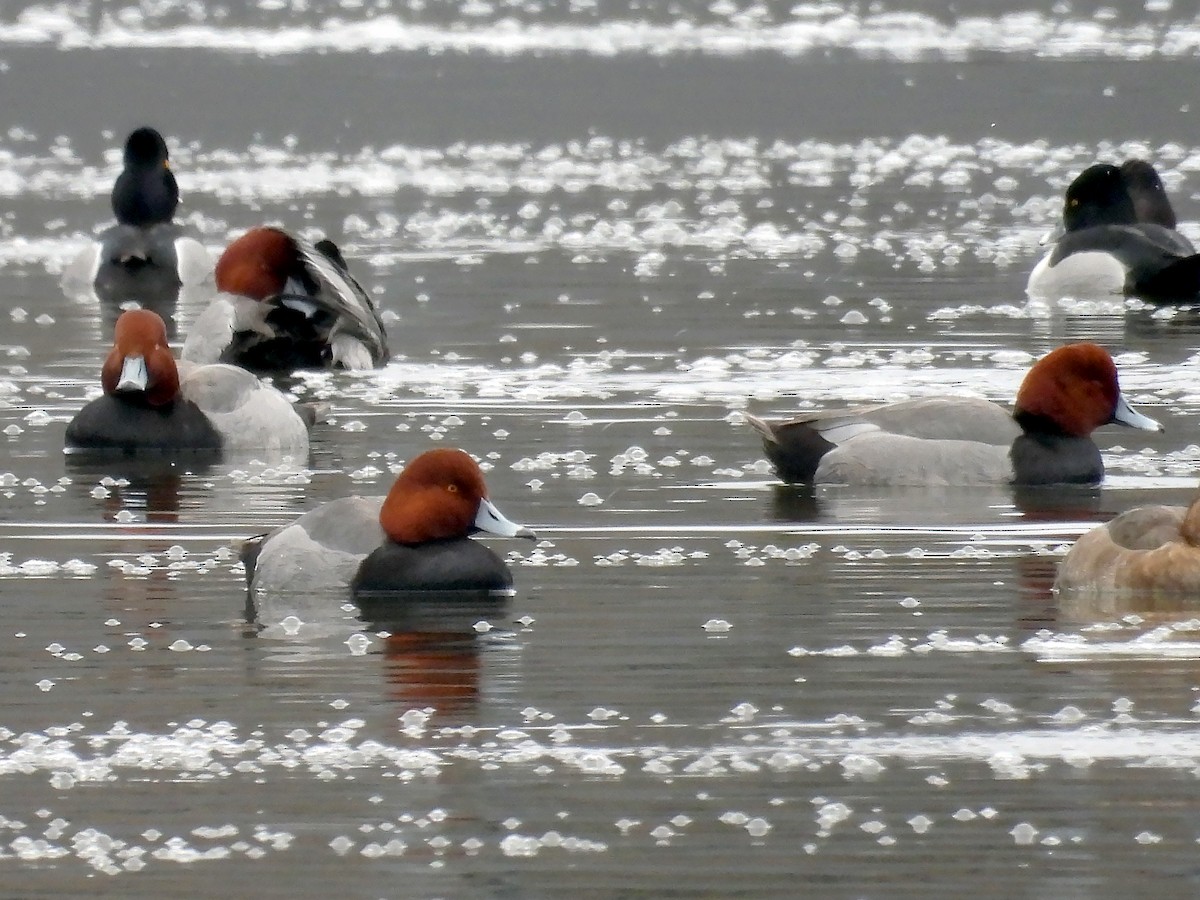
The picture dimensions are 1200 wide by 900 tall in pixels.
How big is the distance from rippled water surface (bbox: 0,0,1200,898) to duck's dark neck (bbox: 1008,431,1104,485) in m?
0.21

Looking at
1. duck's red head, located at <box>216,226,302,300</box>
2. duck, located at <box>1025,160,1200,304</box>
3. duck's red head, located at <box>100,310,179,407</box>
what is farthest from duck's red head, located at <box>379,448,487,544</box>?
duck, located at <box>1025,160,1200,304</box>

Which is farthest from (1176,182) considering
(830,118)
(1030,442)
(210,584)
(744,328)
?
(210,584)

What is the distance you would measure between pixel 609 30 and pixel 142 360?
5049 cm

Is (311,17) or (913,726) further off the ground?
(311,17)

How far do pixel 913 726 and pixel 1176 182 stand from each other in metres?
24.6

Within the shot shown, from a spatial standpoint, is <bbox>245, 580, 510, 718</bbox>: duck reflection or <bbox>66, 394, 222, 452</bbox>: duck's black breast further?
<bbox>66, 394, 222, 452</bbox>: duck's black breast

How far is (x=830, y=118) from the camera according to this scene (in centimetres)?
4181

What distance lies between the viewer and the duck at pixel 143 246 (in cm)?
2288

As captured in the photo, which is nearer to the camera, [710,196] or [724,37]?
[710,196]

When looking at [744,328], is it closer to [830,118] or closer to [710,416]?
[710,416]

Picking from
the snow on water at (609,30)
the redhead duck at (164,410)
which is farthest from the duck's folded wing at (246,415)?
the snow on water at (609,30)

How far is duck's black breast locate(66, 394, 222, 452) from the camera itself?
13.7m

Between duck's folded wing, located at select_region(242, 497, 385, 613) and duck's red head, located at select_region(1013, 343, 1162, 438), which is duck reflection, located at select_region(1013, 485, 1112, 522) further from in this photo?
→ duck's folded wing, located at select_region(242, 497, 385, 613)

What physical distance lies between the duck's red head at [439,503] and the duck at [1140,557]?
2125mm
